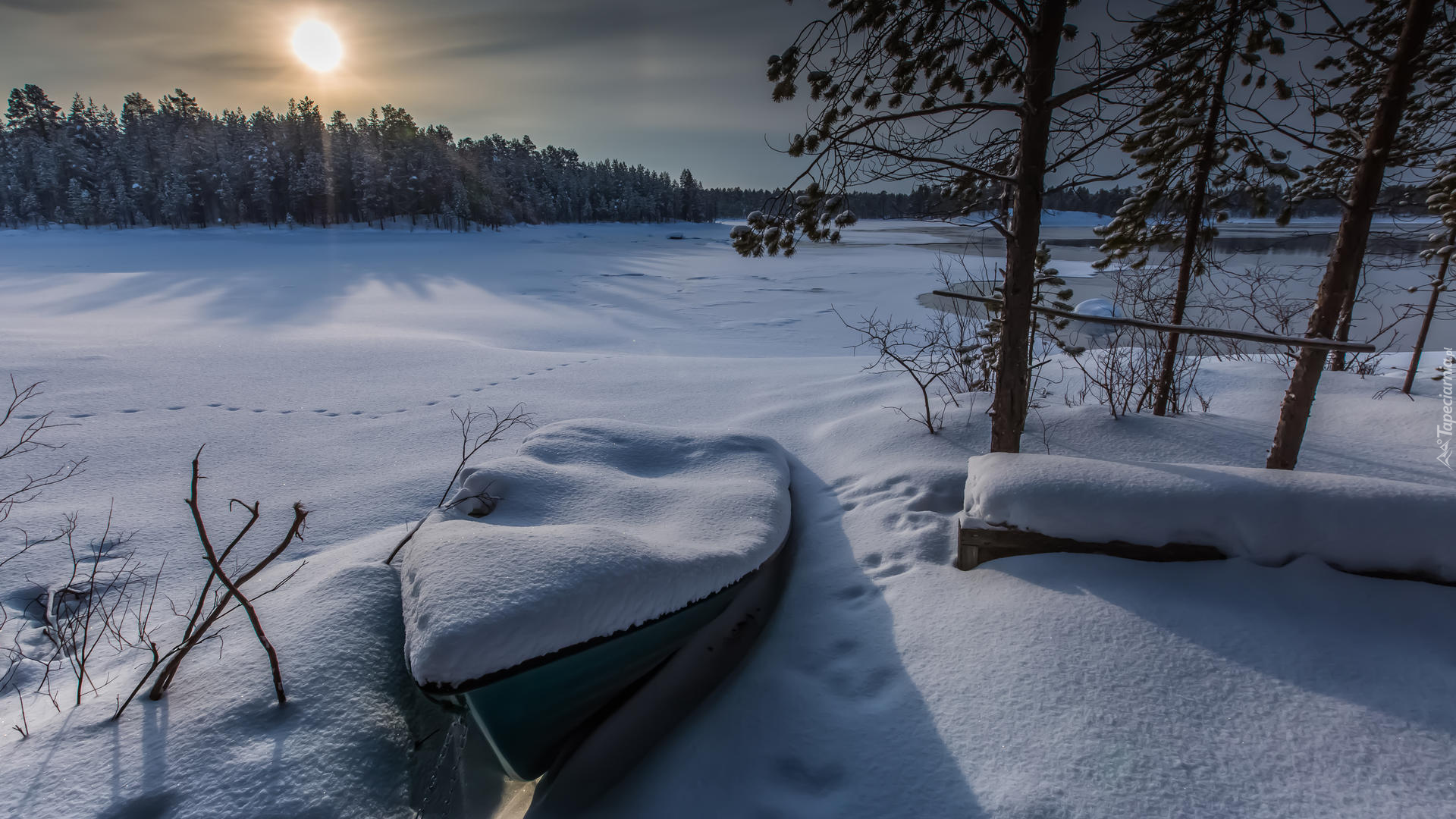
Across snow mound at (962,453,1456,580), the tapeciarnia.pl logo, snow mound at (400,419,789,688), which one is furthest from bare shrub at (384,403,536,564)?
the tapeciarnia.pl logo

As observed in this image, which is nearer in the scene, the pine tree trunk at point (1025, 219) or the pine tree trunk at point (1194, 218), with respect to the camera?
the pine tree trunk at point (1025, 219)

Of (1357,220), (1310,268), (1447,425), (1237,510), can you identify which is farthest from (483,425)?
(1310,268)

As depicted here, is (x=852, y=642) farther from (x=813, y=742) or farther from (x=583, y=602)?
(x=583, y=602)

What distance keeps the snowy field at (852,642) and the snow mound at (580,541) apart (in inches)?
18.4

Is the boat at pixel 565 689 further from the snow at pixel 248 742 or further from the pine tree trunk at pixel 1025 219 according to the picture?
the pine tree trunk at pixel 1025 219

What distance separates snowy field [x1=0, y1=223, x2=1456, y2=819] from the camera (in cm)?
177

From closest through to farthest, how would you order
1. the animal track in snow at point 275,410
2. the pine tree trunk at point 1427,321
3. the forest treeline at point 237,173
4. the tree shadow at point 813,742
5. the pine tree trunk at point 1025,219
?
the tree shadow at point 813,742 < the pine tree trunk at point 1025,219 < the animal track in snow at point 275,410 < the pine tree trunk at point 1427,321 < the forest treeline at point 237,173

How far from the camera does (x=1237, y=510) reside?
248 cm

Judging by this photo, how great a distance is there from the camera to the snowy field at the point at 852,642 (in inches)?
69.6

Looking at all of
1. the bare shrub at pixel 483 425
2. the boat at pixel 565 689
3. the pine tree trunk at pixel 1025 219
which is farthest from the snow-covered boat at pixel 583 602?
→ the pine tree trunk at pixel 1025 219

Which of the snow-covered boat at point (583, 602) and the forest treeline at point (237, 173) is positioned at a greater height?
the forest treeline at point (237, 173)

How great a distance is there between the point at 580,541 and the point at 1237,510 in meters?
2.77

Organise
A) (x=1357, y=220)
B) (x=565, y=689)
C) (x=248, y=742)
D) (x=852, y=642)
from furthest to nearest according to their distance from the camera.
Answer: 1. (x=1357, y=220)
2. (x=852, y=642)
3. (x=565, y=689)
4. (x=248, y=742)

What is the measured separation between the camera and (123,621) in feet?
9.51
